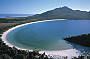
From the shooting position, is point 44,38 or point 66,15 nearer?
point 44,38

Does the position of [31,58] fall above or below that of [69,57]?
above

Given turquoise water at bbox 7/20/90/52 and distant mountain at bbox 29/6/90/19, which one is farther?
distant mountain at bbox 29/6/90/19

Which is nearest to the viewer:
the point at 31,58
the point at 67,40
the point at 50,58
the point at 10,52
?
the point at 31,58

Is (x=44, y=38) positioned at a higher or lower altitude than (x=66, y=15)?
lower

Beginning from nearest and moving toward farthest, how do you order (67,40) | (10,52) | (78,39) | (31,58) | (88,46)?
(31,58) < (10,52) < (88,46) < (78,39) < (67,40)

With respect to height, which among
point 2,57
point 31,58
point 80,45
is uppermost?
point 2,57

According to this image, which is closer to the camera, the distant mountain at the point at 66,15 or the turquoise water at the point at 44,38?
the turquoise water at the point at 44,38

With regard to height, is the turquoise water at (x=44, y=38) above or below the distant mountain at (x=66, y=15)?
below

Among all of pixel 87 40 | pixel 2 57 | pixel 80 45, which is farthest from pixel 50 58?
pixel 87 40

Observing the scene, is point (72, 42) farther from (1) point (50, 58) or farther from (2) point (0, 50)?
(2) point (0, 50)

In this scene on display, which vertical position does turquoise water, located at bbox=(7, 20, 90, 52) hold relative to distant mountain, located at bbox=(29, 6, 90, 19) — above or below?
below

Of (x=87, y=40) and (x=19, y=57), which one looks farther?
(x=87, y=40)
